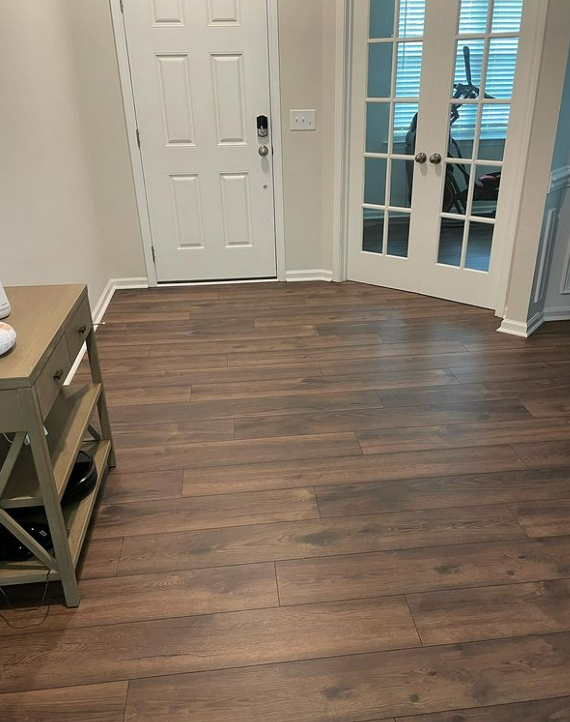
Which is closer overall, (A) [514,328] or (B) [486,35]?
(B) [486,35]

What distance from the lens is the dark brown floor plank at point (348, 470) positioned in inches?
84.5

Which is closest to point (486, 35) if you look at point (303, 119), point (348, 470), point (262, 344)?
point (303, 119)

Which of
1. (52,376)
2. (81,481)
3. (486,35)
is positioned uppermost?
(486,35)

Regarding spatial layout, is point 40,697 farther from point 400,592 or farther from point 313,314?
point 313,314

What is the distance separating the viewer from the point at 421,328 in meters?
3.43

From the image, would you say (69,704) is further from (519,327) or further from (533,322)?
(533,322)

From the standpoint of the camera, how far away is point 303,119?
3.86 m

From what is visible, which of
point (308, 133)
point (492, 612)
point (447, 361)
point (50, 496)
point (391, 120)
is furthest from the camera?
point (308, 133)

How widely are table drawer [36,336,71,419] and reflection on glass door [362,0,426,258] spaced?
277 centimetres

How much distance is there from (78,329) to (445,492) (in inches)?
55.3

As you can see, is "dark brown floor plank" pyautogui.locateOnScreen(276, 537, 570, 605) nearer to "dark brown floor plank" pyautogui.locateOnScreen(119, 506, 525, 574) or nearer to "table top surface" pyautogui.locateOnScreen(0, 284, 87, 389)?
→ "dark brown floor plank" pyautogui.locateOnScreen(119, 506, 525, 574)

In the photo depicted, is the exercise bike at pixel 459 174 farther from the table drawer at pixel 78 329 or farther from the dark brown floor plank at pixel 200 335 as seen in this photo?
the table drawer at pixel 78 329

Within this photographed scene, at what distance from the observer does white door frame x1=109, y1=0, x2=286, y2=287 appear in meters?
3.59

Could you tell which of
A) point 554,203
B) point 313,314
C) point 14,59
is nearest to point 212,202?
point 313,314
